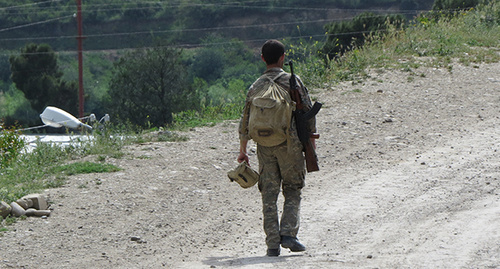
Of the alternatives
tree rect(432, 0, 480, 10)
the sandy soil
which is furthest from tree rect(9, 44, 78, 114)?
the sandy soil

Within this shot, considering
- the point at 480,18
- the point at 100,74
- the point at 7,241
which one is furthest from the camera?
the point at 100,74

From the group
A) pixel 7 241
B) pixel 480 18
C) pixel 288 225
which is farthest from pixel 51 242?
pixel 480 18

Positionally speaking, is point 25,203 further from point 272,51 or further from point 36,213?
point 272,51

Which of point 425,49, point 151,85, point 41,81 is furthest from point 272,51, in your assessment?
point 41,81

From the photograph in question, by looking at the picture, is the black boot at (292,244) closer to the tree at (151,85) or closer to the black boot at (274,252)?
the black boot at (274,252)

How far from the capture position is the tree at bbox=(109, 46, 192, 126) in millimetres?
39312

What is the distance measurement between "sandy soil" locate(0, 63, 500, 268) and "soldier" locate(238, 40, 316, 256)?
0.16 metres

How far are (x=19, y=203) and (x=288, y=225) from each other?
2.89 m

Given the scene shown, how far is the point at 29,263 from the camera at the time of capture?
17.5 ft

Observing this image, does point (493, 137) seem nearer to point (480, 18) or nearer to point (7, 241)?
point (7, 241)

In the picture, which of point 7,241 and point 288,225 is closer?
point 288,225

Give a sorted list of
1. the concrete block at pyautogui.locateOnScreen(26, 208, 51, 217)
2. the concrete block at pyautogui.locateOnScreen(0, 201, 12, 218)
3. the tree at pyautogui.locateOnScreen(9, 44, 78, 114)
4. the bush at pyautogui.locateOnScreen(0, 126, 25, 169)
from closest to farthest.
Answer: the concrete block at pyautogui.locateOnScreen(0, 201, 12, 218), the concrete block at pyautogui.locateOnScreen(26, 208, 51, 217), the bush at pyautogui.locateOnScreen(0, 126, 25, 169), the tree at pyautogui.locateOnScreen(9, 44, 78, 114)

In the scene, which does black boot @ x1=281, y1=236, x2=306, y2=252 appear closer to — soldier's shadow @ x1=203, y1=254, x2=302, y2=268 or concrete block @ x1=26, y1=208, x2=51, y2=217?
soldier's shadow @ x1=203, y1=254, x2=302, y2=268

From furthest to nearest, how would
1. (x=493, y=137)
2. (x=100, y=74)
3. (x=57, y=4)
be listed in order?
(x=57, y=4) < (x=100, y=74) < (x=493, y=137)
